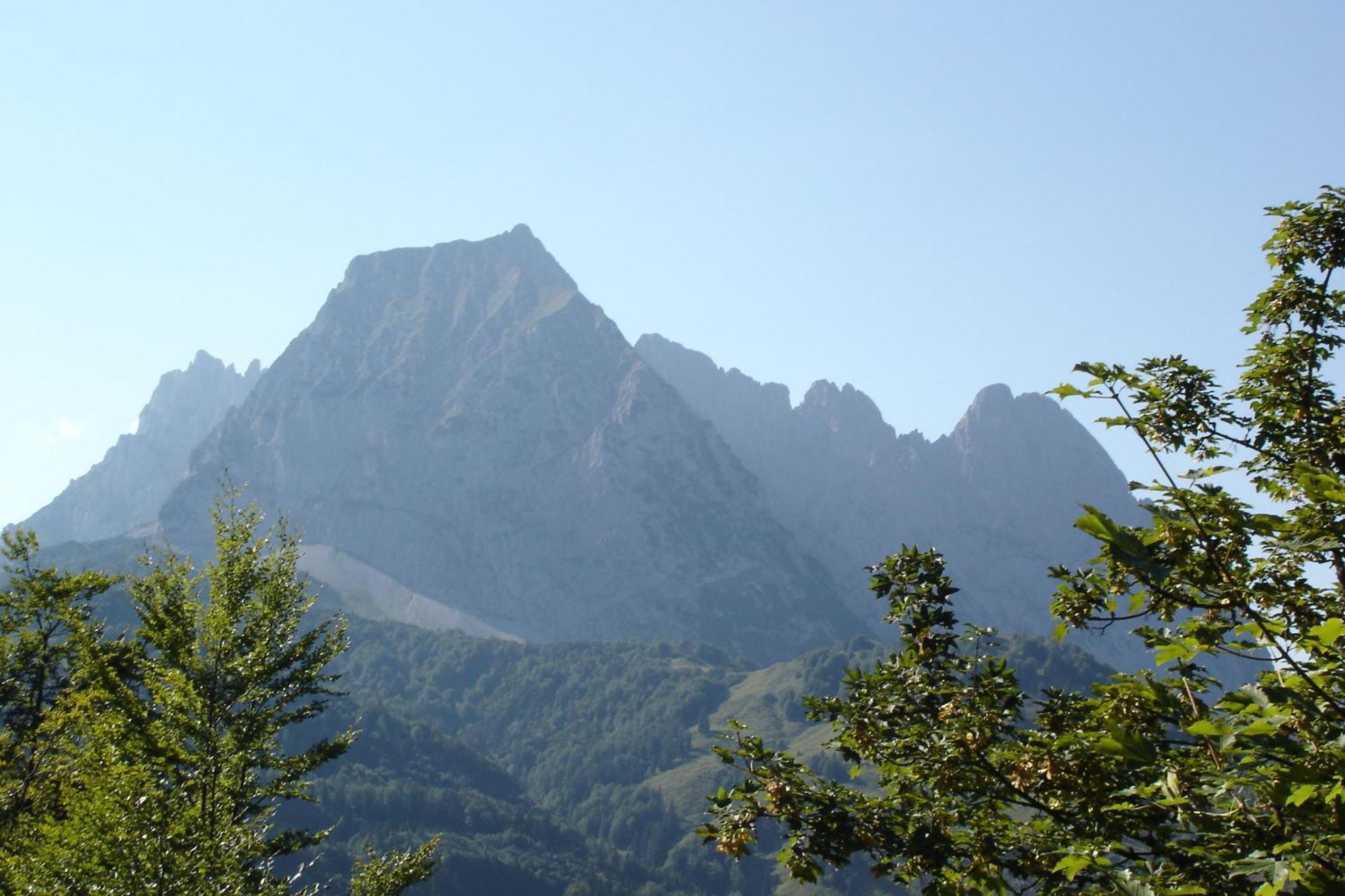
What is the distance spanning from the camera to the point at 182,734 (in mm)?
20500

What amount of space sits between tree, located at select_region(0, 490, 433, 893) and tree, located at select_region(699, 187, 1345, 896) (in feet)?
35.2

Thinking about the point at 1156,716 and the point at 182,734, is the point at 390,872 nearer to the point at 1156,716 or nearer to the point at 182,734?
the point at 182,734

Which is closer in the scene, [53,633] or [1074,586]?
[1074,586]

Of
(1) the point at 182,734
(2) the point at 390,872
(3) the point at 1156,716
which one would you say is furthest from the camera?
(2) the point at 390,872

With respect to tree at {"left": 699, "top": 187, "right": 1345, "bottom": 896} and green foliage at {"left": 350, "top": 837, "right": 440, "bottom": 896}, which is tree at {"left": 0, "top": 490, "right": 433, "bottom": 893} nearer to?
green foliage at {"left": 350, "top": 837, "right": 440, "bottom": 896}

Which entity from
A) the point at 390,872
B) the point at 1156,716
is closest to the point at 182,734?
the point at 390,872

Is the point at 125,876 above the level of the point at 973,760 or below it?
below

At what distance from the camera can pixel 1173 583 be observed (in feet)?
25.8

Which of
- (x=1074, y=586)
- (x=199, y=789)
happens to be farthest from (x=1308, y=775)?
(x=199, y=789)

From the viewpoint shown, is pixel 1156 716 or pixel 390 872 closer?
pixel 1156 716

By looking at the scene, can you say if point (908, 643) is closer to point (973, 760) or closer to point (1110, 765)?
point (973, 760)

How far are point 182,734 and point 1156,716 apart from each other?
737 inches

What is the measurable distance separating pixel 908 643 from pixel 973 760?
9.25 feet

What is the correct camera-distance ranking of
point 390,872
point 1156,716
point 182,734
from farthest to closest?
point 390,872 < point 182,734 < point 1156,716
